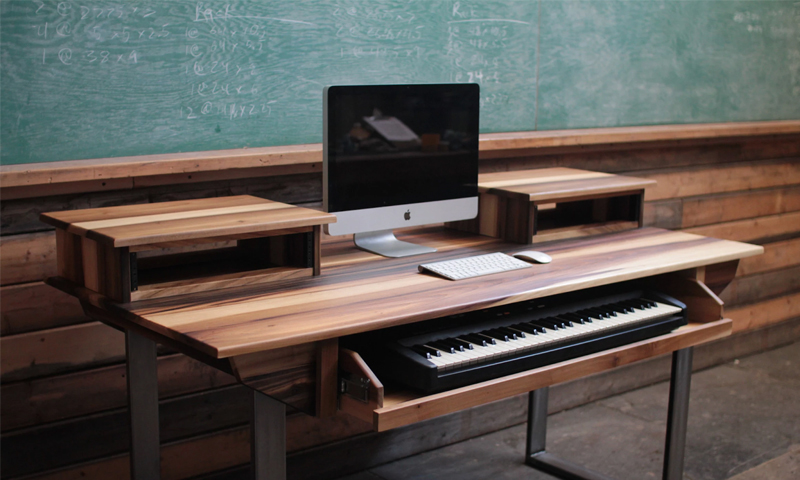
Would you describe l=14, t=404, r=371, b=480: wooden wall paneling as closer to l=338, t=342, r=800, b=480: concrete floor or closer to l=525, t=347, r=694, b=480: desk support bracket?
l=338, t=342, r=800, b=480: concrete floor

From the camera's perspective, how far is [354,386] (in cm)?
168

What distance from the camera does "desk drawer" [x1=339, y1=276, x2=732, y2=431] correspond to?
64.8 inches

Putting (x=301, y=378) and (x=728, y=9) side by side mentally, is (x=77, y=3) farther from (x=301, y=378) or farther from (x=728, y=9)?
(x=728, y=9)

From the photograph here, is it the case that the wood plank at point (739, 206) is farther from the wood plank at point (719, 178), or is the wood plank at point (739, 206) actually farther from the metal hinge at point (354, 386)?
the metal hinge at point (354, 386)

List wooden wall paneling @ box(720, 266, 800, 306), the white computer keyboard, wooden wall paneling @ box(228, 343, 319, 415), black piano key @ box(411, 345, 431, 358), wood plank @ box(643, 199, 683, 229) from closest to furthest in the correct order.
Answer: wooden wall paneling @ box(228, 343, 319, 415) → black piano key @ box(411, 345, 431, 358) → the white computer keyboard → wood plank @ box(643, 199, 683, 229) → wooden wall paneling @ box(720, 266, 800, 306)

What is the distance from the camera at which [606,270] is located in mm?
2084

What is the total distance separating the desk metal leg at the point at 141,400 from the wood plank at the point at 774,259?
2.82 meters

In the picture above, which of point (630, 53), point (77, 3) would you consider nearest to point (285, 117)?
point (77, 3)

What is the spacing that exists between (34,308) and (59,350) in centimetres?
13

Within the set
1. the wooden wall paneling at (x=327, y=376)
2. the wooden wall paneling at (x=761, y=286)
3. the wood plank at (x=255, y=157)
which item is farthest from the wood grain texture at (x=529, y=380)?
the wooden wall paneling at (x=761, y=286)

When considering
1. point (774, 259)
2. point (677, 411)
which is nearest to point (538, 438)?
point (677, 411)

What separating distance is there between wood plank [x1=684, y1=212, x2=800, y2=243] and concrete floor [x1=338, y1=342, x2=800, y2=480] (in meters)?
0.64

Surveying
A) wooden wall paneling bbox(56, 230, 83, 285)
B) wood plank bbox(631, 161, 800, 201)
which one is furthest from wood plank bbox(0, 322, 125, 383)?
wood plank bbox(631, 161, 800, 201)

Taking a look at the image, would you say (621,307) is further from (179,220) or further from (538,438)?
(179,220)
